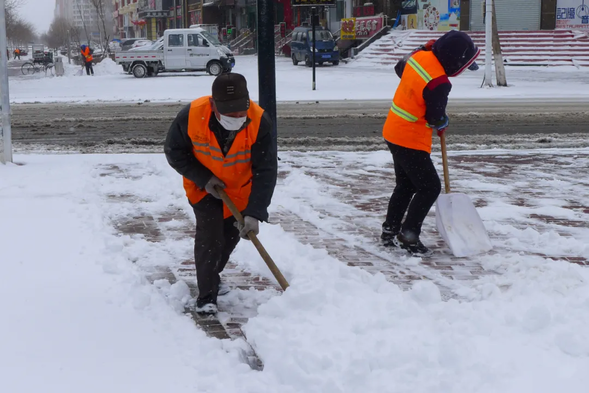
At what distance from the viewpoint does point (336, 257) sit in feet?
17.2

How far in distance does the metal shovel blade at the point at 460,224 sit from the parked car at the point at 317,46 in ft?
88.5

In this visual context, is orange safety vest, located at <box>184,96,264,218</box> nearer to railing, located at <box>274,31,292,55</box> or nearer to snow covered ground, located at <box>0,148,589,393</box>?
snow covered ground, located at <box>0,148,589,393</box>

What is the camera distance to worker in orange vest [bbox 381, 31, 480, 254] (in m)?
5.05

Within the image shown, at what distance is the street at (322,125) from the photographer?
35.5 feet

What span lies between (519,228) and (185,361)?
11.0 ft

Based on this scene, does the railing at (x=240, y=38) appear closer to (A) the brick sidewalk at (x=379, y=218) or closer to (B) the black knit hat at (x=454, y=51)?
A: (A) the brick sidewalk at (x=379, y=218)

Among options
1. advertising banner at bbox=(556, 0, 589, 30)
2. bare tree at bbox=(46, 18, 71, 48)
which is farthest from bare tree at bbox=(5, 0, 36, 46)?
advertising banner at bbox=(556, 0, 589, 30)

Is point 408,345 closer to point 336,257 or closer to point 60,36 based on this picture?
point 336,257

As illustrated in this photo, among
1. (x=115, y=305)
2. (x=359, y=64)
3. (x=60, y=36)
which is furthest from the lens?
(x=60, y=36)

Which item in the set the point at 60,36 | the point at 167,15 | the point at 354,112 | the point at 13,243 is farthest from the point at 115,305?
the point at 60,36

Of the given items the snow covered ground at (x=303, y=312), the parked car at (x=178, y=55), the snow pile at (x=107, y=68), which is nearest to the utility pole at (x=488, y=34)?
the parked car at (x=178, y=55)

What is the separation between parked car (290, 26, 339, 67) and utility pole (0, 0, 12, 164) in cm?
2419

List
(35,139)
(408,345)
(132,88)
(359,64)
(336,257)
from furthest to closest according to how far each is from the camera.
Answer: (359,64), (132,88), (35,139), (336,257), (408,345)

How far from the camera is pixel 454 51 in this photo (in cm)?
501
